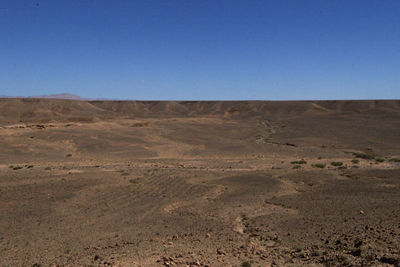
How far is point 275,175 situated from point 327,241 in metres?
10.6

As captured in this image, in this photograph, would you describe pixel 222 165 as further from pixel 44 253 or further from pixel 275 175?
pixel 44 253

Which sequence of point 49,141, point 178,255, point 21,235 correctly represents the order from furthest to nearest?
point 49,141 < point 21,235 < point 178,255

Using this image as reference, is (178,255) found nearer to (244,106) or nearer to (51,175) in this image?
(51,175)

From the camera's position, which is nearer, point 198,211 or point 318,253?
point 318,253

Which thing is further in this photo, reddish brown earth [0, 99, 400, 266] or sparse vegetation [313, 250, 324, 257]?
reddish brown earth [0, 99, 400, 266]

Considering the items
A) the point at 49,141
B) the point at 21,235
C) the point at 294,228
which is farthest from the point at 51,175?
the point at 49,141

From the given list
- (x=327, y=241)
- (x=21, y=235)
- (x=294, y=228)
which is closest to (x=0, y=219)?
(x=21, y=235)

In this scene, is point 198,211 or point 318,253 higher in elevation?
point 318,253

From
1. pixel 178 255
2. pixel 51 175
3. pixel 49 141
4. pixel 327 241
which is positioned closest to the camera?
pixel 178 255

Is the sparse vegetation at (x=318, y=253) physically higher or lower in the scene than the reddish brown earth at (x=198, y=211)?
higher

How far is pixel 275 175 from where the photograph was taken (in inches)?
791

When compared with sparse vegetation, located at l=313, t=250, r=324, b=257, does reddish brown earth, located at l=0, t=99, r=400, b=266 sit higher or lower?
lower

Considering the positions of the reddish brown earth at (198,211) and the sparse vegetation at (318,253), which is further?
the reddish brown earth at (198,211)

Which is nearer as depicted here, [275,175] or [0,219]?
[0,219]
